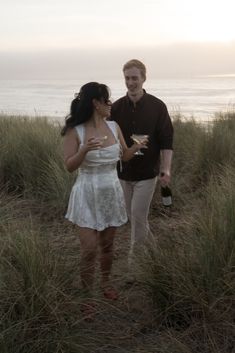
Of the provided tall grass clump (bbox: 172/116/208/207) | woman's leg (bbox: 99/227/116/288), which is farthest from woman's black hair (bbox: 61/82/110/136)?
tall grass clump (bbox: 172/116/208/207)

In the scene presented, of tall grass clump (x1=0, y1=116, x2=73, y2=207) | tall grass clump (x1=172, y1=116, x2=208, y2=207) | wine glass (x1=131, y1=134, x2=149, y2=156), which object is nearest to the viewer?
wine glass (x1=131, y1=134, x2=149, y2=156)

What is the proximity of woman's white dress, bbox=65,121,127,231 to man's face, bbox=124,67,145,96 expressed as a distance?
0.73 m

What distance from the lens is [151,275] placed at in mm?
3896

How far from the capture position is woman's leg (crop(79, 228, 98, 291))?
3992 millimetres

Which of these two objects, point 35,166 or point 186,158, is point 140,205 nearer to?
point 35,166

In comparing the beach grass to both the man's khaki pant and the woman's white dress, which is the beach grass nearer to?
the woman's white dress

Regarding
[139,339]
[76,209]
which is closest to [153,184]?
[76,209]

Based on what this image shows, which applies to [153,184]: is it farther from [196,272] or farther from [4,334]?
[4,334]

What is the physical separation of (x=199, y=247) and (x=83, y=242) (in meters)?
0.83

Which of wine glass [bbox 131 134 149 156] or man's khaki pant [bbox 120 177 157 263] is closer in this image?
wine glass [bbox 131 134 149 156]

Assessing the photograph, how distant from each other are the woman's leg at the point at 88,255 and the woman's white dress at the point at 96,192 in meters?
0.06

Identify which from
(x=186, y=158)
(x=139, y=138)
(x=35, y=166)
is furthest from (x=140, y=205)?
(x=186, y=158)

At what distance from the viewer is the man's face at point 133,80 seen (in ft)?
15.7

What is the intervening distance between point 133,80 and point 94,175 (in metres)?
0.99
